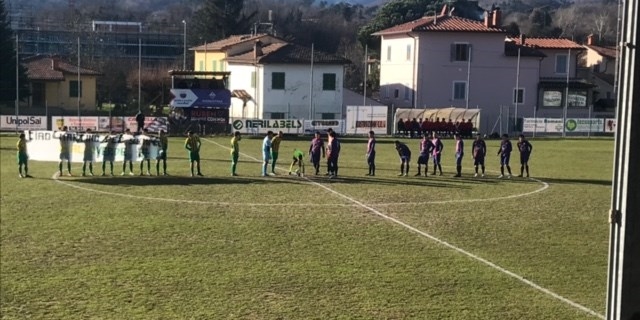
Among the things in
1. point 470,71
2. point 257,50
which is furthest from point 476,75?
point 257,50

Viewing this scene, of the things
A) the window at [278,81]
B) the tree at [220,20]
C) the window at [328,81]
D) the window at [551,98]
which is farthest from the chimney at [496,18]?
the tree at [220,20]

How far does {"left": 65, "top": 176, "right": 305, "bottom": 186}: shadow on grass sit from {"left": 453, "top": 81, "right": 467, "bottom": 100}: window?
106 ft

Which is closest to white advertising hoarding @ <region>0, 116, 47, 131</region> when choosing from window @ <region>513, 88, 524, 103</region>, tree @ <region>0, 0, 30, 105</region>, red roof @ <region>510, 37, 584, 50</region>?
tree @ <region>0, 0, 30, 105</region>

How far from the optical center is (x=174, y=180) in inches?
944

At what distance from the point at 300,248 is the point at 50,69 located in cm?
5132

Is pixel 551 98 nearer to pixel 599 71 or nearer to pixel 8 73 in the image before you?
pixel 599 71

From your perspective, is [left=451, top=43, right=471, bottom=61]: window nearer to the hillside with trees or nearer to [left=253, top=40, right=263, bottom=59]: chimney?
the hillside with trees

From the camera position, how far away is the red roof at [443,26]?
5388 centimetres

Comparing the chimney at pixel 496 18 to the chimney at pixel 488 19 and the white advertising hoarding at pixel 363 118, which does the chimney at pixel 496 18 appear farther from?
the white advertising hoarding at pixel 363 118

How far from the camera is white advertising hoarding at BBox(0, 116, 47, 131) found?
1742 inches

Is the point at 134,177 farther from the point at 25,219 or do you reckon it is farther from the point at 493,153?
the point at 493,153

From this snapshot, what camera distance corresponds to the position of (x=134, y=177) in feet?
80.5

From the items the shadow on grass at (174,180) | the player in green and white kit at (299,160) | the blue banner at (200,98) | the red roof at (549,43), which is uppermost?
the red roof at (549,43)

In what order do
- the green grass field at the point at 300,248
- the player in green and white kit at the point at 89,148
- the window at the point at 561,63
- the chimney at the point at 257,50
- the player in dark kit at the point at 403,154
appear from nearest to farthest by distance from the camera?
the green grass field at the point at 300,248 → the player in green and white kit at the point at 89,148 → the player in dark kit at the point at 403,154 → the chimney at the point at 257,50 → the window at the point at 561,63
